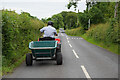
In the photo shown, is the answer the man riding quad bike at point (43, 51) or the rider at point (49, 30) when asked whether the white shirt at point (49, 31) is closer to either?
the rider at point (49, 30)

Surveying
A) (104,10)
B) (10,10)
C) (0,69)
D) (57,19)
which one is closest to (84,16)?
(104,10)

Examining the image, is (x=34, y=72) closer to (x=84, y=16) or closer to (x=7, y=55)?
(x=7, y=55)

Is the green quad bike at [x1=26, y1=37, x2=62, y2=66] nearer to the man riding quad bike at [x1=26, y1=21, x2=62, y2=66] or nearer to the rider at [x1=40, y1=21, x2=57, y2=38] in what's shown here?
the man riding quad bike at [x1=26, y1=21, x2=62, y2=66]

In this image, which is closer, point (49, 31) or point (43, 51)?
point (43, 51)

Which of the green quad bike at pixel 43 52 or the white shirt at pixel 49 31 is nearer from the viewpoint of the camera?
the green quad bike at pixel 43 52

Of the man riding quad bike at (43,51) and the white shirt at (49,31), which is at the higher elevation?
the white shirt at (49,31)

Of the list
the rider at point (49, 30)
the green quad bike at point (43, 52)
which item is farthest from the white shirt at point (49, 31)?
the green quad bike at point (43, 52)

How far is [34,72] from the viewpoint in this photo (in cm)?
755

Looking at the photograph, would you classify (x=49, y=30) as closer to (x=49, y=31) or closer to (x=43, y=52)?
(x=49, y=31)

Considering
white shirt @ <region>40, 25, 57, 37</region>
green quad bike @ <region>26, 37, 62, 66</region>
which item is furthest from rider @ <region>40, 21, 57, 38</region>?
green quad bike @ <region>26, 37, 62, 66</region>

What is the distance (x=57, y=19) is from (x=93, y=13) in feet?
277

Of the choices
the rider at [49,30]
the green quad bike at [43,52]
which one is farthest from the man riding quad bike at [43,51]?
the rider at [49,30]

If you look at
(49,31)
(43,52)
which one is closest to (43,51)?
(43,52)

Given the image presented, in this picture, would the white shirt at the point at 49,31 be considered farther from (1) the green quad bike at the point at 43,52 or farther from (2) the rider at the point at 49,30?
(1) the green quad bike at the point at 43,52
